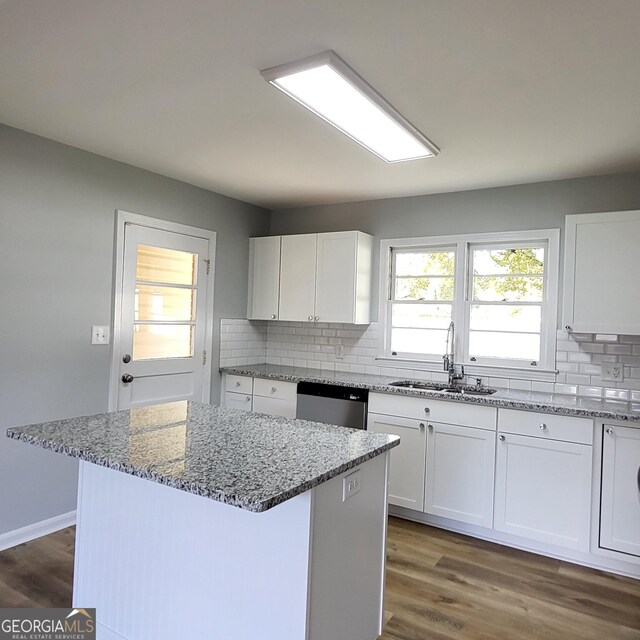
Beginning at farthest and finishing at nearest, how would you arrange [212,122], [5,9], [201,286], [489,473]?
1. [201,286]
2. [489,473]
3. [212,122]
4. [5,9]

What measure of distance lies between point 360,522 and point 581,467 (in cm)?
170

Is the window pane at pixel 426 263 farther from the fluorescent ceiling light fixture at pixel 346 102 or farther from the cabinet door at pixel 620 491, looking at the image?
the cabinet door at pixel 620 491

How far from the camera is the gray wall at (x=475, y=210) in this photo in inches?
133

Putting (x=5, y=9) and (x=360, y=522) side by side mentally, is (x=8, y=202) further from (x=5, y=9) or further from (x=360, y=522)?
(x=360, y=522)

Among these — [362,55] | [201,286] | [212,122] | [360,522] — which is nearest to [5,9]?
[212,122]

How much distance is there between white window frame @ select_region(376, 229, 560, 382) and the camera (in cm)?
355

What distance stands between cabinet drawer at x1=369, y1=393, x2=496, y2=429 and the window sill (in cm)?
Answer: 61

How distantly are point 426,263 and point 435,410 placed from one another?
1.33 meters

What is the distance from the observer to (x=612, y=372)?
3314mm

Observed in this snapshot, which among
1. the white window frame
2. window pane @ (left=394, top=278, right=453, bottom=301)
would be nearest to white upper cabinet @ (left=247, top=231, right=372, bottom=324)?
the white window frame

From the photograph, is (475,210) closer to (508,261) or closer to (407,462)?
(508,261)

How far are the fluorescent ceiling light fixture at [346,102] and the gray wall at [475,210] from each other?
1.09 meters

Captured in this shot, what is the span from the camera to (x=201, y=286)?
4.16 metres

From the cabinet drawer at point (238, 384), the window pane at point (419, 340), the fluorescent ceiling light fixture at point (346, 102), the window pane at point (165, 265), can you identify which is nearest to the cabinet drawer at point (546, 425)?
the window pane at point (419, 340)
